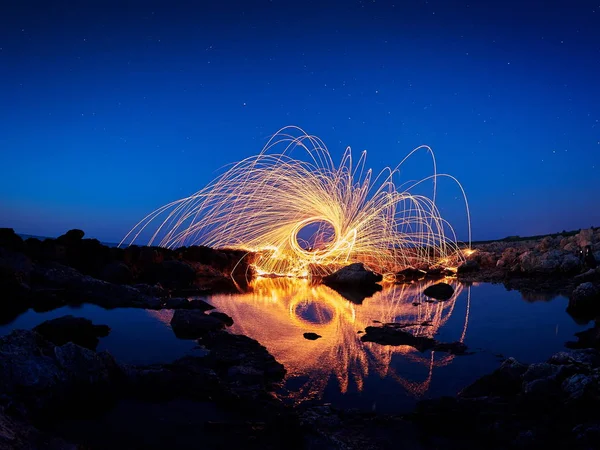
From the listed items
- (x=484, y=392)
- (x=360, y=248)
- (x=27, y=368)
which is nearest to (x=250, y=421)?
(x=27, y=368)

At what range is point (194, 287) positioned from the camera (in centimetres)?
2288

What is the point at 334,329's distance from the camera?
1227 cm

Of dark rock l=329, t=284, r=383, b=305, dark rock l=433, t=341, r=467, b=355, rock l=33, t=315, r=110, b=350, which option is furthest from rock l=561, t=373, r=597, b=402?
dark rock l=329, t=284, r=383, b=305

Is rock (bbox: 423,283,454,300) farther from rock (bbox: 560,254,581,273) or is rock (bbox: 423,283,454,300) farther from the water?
rock (bbox: 560,254,581,273)

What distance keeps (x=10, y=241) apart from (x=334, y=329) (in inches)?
683

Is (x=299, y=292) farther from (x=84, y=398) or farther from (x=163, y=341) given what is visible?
(x=84, y=398)

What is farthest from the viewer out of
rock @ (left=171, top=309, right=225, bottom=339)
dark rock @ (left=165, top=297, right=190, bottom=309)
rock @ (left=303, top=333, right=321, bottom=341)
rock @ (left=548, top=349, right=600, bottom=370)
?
dark rock @ (left=165, top=297, right=190, bottom=309)

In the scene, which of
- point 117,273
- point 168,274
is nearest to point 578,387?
point 168,274

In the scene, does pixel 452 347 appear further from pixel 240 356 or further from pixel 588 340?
pixel 240 356

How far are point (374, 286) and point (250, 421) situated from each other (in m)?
18.9

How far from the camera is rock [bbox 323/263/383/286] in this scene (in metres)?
24.3

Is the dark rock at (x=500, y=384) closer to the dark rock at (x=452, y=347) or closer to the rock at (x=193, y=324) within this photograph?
the dark rock at (x=452, y=347)

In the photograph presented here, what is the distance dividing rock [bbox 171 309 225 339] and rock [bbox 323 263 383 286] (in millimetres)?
13035

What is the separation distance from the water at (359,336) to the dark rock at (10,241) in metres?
7.51
